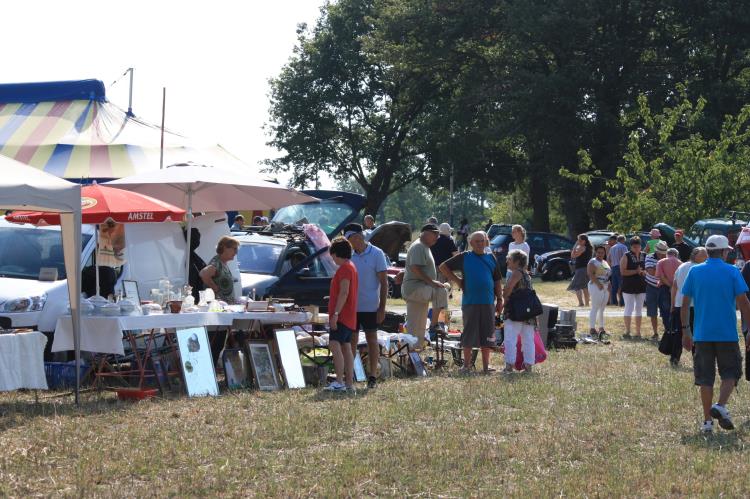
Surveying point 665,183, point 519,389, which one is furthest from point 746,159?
point 519,389

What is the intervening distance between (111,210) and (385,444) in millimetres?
5087

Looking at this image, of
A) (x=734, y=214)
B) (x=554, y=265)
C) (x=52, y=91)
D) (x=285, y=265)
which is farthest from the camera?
(x=554, y=265)

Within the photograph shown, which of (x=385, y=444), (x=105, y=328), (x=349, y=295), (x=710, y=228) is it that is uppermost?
(x=710, y=228)

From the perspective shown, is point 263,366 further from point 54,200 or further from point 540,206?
point 540,206

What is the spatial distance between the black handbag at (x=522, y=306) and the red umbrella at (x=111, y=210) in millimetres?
4118

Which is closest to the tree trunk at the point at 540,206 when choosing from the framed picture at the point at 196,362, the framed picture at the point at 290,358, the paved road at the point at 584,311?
the paved road at the point at 584,311

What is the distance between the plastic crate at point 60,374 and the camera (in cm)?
1142

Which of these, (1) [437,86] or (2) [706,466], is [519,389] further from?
(1) [437,86]

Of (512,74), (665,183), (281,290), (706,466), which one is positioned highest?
(512,74)

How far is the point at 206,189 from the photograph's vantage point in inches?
546

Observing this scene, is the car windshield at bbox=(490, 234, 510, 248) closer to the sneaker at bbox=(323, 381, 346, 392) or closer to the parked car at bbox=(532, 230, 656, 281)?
the parked car at bbox=(532, 230, 656, 281)

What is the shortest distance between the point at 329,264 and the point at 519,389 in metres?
5.39

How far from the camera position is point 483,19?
144 feet

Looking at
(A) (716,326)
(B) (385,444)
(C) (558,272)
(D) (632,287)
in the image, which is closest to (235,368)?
(B) (385,444)
